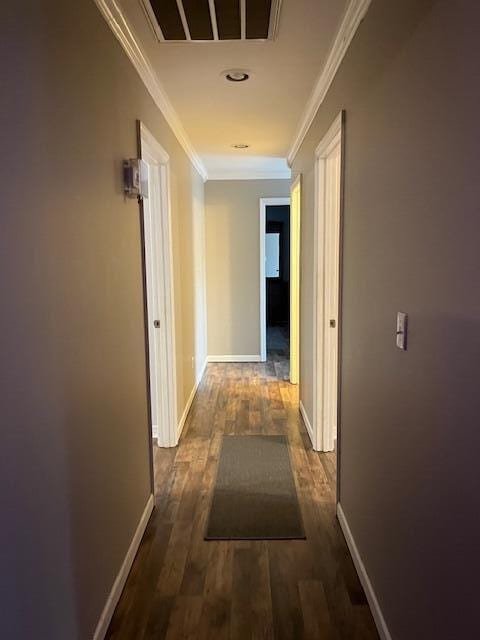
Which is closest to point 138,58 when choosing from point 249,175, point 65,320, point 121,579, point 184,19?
point 184,19

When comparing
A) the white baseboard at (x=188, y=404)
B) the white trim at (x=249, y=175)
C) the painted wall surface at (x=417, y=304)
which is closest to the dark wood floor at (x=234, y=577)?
the painted wall surface at (x=417, y=304)

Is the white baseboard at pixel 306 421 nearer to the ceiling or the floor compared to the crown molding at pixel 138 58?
nearer to the floor

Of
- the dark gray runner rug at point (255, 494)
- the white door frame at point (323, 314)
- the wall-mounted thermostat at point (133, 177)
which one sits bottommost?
the dark gray runner rug at point (255, 494)

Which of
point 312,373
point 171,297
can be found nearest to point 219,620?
point 312,373

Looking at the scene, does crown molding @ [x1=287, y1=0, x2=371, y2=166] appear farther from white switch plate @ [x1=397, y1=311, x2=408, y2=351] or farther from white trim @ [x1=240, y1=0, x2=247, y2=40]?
white switch plate @ [x1=397, y1=311, x2=408, y2=351]

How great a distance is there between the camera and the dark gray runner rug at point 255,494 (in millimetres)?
2361

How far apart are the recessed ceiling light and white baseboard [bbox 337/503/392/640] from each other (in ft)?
7.47

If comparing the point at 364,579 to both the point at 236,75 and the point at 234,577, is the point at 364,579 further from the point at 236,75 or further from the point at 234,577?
the point at 236,75

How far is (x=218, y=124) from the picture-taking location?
3428 mm

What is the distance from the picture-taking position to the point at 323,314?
10.1ft

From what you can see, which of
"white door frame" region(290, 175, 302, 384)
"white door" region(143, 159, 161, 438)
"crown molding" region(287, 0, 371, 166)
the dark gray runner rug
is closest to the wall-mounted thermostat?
"white door" region(143, 159, 161, 438)

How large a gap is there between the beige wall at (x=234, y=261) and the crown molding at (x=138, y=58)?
7.13 feet

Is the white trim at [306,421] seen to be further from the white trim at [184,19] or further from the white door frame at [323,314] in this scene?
the white trim at [184,19]

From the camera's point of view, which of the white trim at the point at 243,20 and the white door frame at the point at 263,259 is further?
the white door frame at the point at 263,259
